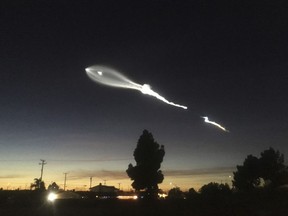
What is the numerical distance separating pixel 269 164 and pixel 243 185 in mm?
11098

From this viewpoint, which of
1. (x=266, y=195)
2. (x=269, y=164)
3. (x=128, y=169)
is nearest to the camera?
(x=266, y=195)

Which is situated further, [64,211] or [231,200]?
[231,200]

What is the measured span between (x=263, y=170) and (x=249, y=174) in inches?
175

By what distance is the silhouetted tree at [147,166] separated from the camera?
8300 cm

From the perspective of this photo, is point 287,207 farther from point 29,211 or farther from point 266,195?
point 29,211

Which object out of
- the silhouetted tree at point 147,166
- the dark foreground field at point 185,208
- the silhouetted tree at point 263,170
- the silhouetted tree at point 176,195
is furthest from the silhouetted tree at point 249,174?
the dark foreground field at point 185,208

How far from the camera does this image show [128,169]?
8444 centimetres

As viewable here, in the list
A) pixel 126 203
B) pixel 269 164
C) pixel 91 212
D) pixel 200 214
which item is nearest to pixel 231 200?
pixel 200 214

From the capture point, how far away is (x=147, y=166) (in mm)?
83750

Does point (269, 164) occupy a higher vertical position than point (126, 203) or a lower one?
higher

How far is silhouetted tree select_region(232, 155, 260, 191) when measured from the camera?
369ft

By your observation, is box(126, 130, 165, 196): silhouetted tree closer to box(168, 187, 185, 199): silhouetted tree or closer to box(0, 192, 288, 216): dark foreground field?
box(168, 187, 185, 199): silhouetted tree

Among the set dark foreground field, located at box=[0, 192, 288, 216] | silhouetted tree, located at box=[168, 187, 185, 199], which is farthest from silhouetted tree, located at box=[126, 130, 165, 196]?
dark foreground field, located at box=[0, 192, 288, 216]

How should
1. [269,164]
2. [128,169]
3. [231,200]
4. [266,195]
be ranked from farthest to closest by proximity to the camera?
[269,164] < [128,169] < [266,195] < [231,200]
